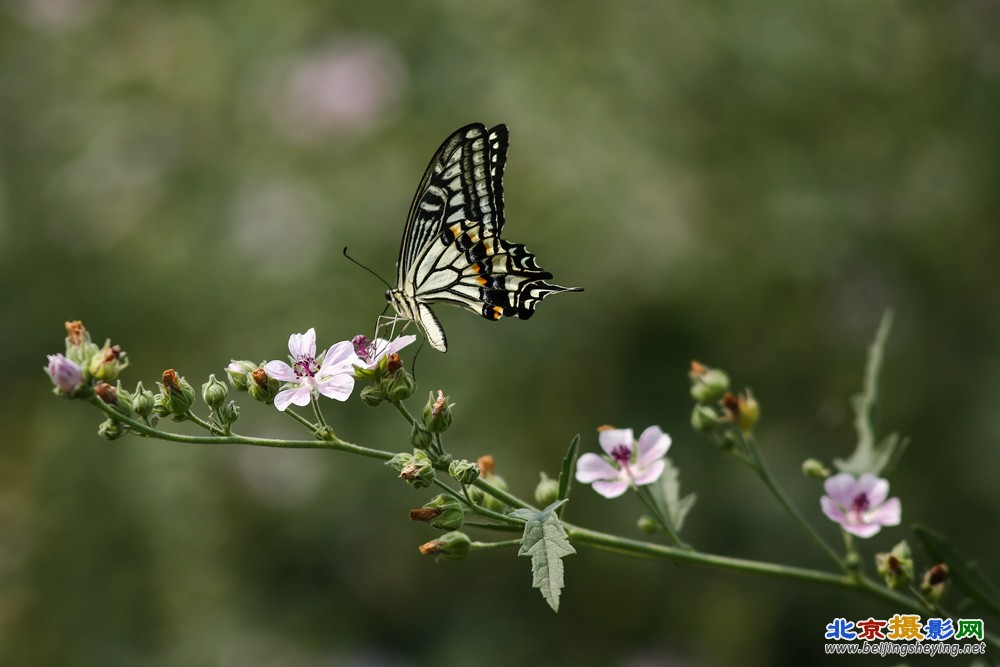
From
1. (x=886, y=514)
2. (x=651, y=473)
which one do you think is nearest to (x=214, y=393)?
(x=651, y=473)

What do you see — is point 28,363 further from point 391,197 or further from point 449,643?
point 449,643

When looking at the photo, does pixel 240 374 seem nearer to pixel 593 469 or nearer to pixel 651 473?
pixel 593 469

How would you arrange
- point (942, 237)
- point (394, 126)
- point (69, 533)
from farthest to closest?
point (394, 126) → point (69, 533) → point (942, 237)

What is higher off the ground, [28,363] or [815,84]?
[815,84]

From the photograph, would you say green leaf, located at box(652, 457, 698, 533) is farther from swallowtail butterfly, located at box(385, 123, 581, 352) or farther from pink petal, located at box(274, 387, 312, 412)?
pink petal, located at box(274, 387, 312, 412)

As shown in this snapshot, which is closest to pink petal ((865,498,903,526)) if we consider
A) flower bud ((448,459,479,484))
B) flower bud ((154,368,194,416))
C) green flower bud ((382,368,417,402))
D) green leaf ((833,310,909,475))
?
green leaf ((833,310,909,475))

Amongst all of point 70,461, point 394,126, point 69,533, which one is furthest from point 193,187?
point 69,533
